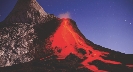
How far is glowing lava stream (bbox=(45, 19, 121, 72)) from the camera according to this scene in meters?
26.9

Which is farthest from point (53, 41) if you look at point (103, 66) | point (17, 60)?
point (103, 66)

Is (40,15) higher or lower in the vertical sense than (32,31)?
higher

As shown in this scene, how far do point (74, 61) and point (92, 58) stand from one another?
4175 millimetres

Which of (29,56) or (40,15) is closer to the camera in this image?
(29,56)

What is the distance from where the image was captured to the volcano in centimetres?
2242

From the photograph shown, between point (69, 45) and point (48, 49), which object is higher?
point (69, 45)

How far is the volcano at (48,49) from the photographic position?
883 inches

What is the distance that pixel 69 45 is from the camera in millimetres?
30750

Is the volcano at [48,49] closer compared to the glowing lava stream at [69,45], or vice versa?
the volcano at [48,49]

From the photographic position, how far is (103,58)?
26.9 m

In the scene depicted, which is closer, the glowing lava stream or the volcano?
the volcano

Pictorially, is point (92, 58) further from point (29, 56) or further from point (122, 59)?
point (29, 56)

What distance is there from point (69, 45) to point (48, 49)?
396cm

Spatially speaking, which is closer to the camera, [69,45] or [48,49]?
[48,49]
